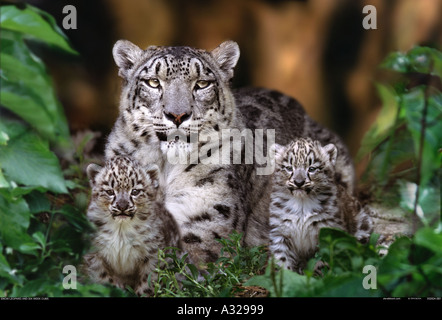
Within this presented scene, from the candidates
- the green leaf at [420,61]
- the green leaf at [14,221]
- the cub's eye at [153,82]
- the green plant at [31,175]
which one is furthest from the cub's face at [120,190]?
the green leaf at [420,61]

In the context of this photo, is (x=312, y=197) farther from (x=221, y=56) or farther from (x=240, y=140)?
(x=221, y=56)

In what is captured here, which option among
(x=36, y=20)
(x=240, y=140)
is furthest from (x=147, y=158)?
(x=36, y=20)

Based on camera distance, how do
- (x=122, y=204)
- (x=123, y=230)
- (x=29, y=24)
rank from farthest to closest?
(x=123, y=230) → (x=122, y=204) → (x=29, y=24)

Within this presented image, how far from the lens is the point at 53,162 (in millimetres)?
4602

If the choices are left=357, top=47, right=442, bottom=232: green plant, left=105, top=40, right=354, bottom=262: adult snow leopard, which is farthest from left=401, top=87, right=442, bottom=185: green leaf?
left=105, top=40, right=354, bottom=262: adult snow leopard

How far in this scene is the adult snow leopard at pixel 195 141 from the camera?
553cm

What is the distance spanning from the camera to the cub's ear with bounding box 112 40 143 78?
5.58m

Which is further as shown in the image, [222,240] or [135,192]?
[222,240]

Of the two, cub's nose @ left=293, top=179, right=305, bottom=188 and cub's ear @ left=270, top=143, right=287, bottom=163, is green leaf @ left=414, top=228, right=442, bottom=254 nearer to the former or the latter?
cub's nose @ left=293, top=179, right=305, bottom=188

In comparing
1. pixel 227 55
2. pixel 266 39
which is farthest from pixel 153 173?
pixel 266 39

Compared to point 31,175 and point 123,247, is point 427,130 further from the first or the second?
point 31,175

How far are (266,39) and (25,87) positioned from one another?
2.21 m

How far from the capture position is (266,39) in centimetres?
591
